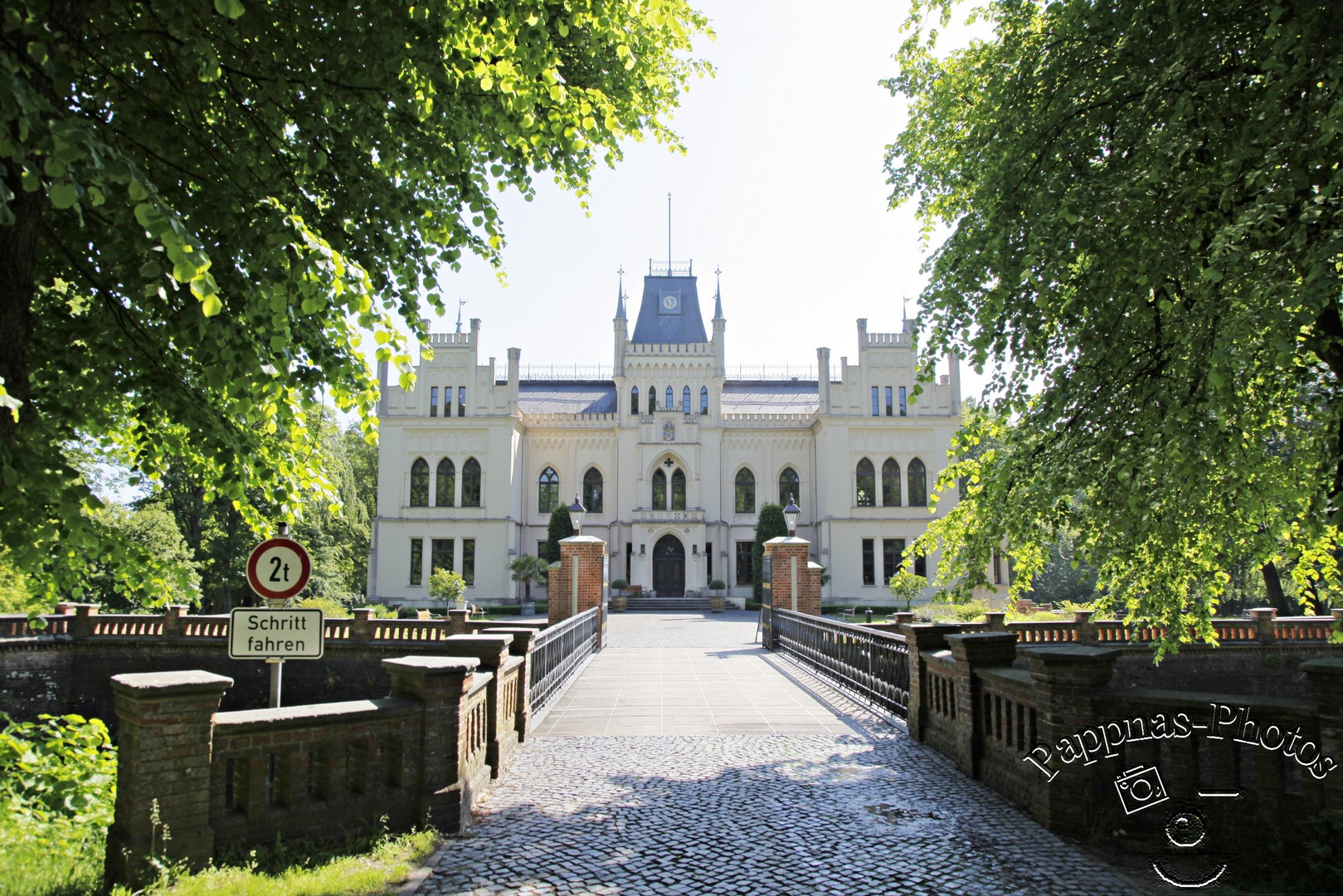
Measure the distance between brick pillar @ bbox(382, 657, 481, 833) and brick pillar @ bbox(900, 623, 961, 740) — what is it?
16.0ft

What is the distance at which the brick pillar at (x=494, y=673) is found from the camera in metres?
6.96

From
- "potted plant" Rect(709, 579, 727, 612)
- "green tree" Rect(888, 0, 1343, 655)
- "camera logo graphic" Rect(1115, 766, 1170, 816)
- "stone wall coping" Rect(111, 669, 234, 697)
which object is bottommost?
"potted plant" Rect(709, 579, 727, 612)

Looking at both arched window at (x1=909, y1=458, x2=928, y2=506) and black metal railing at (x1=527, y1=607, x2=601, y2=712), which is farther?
arched window at (x1=909, y1=458, x2=928, y2=506)

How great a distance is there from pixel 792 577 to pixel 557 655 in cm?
832

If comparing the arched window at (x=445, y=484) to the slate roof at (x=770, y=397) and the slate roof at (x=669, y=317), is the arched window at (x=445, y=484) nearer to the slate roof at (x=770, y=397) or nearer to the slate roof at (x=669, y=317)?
the slate roof at (x=669, y=317)

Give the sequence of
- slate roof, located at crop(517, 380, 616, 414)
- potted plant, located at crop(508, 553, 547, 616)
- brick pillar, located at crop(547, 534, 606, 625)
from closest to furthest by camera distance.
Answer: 1. brick pillar, located at crop(547, 534, 606, 625)
2. potted plant, located at crop(508, 553, 547, 616)
3. slate roof, located at crop(517, 380, 616, 414)

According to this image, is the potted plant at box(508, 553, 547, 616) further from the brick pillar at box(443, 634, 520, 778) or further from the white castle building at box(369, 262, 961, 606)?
the brick pillar at box(443, 634, 520, 778)

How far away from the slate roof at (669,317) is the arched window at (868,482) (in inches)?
456

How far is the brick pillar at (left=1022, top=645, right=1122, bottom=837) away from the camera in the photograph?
5.53 meters

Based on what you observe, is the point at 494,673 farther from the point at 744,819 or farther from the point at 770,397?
the point at 770,397

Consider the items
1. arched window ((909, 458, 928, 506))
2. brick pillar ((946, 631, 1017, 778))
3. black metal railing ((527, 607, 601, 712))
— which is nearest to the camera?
brick pillar ((946, 631, 1017, 778))

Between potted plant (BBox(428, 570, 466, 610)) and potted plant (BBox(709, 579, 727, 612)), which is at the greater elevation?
potted plant (BBox(428, 570, 466, 610))

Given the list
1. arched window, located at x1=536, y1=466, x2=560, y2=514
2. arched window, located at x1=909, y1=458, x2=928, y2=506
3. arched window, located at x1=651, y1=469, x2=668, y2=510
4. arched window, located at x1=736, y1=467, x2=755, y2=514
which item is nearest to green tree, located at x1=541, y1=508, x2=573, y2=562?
arched window, located at x1=536, y1=466, x2=560, y2=514

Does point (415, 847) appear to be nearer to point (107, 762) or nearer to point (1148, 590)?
point (107, 762)
